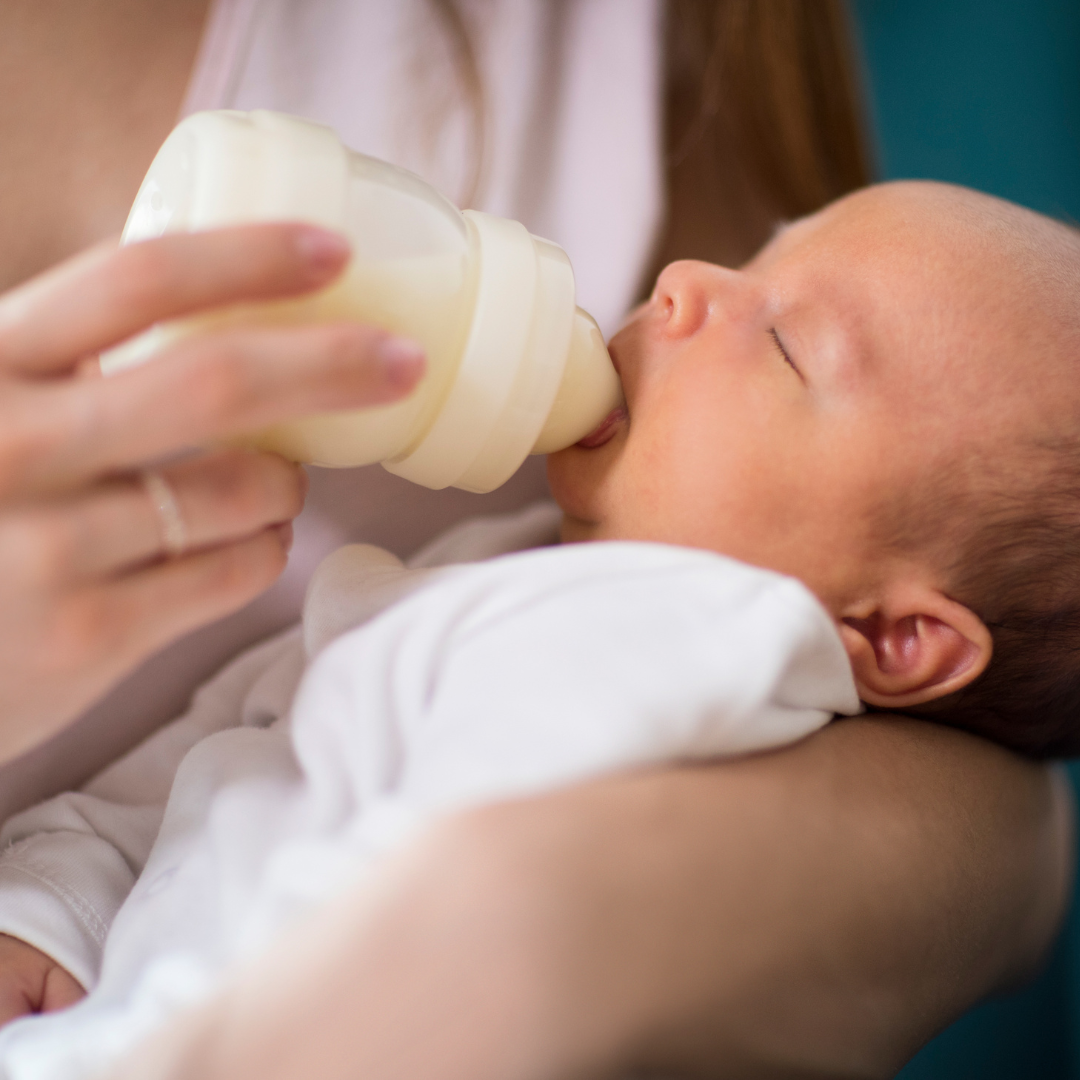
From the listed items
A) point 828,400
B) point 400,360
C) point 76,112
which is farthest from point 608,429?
point 76,112

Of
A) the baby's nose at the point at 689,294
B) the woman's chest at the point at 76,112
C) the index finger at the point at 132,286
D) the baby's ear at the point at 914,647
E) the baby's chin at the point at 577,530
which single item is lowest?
the baby's ear at the point at 914,647

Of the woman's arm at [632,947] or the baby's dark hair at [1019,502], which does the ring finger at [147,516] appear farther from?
the baby's dark hair at [1019,502]

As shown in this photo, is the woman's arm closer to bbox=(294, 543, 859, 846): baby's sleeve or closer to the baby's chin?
bbox=(294, 543, 859, 846): baby's sleeve

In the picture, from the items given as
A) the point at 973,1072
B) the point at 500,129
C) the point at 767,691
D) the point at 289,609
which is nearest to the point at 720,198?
the point at 500,129

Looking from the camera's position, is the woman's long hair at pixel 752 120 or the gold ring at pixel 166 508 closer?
the gold ring at pixel 166 508

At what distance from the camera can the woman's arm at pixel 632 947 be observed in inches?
17.3

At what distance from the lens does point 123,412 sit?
0.45 metres

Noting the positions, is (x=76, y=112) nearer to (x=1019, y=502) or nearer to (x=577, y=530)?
(x=577, y=530)

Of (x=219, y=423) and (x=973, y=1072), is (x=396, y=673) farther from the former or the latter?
(x=973, y=1072)

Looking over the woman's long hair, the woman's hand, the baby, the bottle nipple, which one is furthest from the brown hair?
the woman's hand

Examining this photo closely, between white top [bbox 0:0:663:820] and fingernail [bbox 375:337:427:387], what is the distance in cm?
47

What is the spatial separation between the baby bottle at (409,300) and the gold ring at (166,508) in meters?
0.08

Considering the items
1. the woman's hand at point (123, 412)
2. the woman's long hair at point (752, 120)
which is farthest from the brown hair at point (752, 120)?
the woman's hand at point (123, 412)

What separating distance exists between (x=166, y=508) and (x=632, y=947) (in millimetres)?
343
